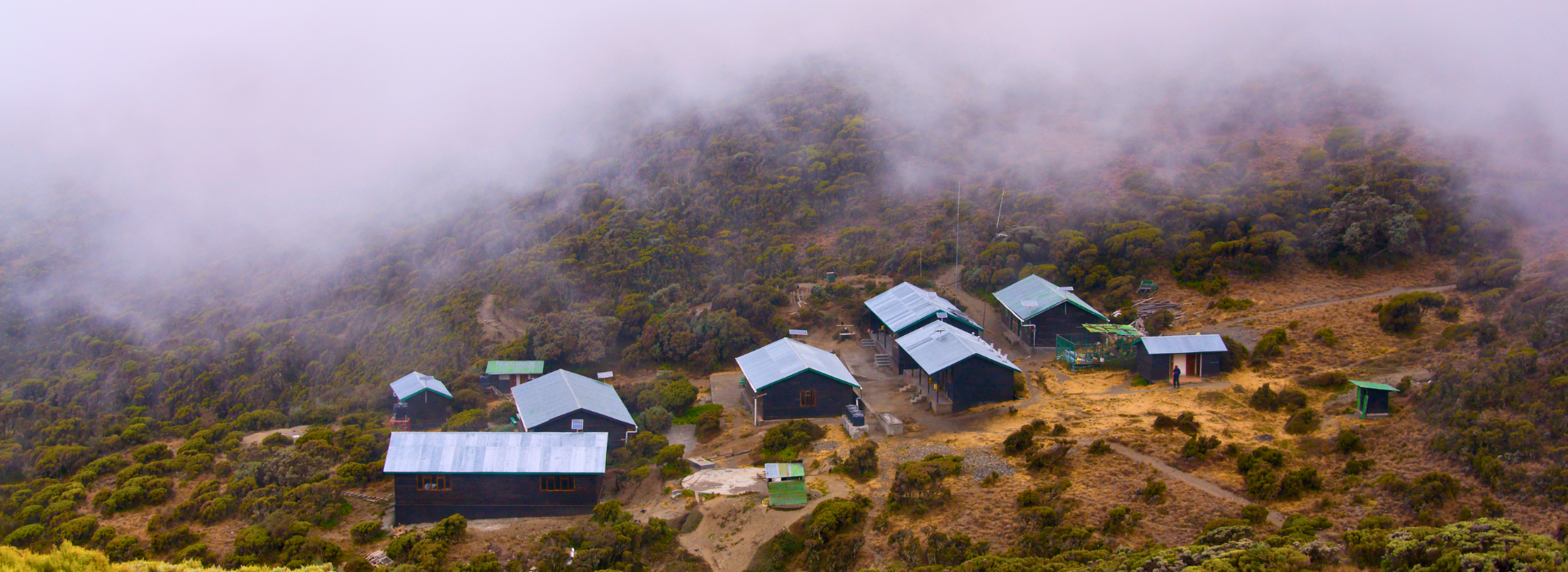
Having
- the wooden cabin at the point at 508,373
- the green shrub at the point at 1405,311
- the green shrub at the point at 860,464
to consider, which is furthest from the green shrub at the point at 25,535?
the green shrub at the point at 1405,311

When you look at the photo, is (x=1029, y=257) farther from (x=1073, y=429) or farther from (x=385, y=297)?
(x=385, y=297)

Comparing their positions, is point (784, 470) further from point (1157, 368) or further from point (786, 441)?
point (1157, 368)

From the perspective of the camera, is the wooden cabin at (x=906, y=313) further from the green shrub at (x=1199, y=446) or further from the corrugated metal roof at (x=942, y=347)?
the green shrub at (x=1199, y=446)

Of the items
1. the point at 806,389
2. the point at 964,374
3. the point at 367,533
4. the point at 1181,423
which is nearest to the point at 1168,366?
the point at 1181,423

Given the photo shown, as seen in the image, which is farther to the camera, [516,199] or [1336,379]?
[516,199]

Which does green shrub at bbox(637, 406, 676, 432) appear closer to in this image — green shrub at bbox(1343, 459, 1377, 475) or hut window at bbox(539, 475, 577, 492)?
hut window at bbox(539, 475, 577, 492)

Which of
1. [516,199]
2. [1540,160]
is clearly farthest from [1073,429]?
[516,199]

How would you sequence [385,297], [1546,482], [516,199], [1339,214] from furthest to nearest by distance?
1. [516,199]
2. [385,297]
3. [1339,214]
4. [1546,482]
